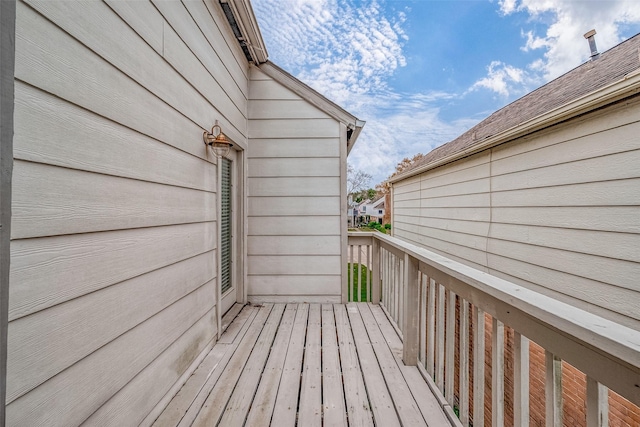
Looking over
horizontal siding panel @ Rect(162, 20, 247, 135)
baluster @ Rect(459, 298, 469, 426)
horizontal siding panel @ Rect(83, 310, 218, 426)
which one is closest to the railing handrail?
baluster @ Rect(459, 298, 469, 426)

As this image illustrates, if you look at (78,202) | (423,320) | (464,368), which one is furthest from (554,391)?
(78,202)

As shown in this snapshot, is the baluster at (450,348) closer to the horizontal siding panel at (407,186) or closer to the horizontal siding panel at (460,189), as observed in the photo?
the horizontal siding panel at (460,189)

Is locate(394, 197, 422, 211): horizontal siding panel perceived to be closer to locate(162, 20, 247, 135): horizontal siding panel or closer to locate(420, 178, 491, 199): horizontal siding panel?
locate(420, 178, 491, 199): horizontal siding panel

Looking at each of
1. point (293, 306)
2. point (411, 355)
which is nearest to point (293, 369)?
point (411, 355)

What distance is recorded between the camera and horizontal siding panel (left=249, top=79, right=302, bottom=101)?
10.7ft

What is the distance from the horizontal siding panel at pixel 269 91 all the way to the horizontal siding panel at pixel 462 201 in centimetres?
261

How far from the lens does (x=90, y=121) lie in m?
1.04

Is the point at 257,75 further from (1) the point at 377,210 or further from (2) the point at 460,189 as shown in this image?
(1) the point at 377,210

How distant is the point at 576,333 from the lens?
2.20ft

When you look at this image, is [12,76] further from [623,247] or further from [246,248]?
[623,247]

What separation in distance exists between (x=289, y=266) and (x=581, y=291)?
8.76 ft

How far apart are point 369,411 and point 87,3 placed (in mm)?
2316

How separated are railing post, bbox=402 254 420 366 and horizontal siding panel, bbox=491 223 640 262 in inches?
51.7

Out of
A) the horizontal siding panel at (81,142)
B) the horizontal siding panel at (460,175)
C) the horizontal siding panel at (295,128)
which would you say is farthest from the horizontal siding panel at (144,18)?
the horizontal siding panel at (460,175)
